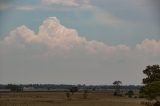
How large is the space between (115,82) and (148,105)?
84.2m

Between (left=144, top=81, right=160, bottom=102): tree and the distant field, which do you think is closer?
(left=144, top=81, right=160, bottom=102): tree

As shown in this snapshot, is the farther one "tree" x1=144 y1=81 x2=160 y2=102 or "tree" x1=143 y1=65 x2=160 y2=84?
"tree" x1=143 y1=65 x2=160 y2=84

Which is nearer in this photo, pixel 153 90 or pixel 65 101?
pixel 153 90

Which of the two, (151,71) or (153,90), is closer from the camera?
(153,90)

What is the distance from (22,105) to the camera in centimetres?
7275

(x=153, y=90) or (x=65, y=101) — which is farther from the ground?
(x=153, y=90)

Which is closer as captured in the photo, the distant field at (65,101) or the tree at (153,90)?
the tree at (153,90)

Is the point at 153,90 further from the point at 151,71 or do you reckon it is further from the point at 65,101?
the point at 65,101

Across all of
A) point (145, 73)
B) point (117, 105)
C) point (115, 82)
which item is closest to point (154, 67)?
point (145, 73)

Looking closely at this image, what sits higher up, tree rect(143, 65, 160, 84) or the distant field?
tree rect(143, 65, 160, 84)

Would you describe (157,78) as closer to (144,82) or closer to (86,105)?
(144,82)

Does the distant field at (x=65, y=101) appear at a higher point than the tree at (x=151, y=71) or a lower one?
lower

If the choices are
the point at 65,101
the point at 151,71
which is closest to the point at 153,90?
the point at 151,71

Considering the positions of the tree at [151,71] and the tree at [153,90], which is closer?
the tree at [153,90]
